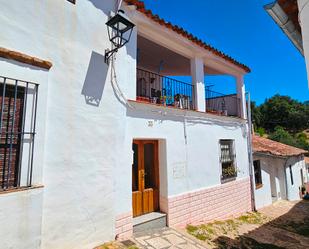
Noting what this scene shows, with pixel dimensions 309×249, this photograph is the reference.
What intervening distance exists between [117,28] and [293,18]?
382 cm

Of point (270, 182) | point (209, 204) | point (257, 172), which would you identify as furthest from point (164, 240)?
point (270, 182)

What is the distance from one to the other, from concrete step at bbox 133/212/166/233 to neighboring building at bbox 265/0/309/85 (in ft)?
17.9

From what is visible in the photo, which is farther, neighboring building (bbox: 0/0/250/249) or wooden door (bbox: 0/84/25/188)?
neighboring building (bbox: 0/0/250/249)

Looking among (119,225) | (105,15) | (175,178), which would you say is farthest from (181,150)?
(105,15)

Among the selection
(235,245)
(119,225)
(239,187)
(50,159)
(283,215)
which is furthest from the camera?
(283,215)

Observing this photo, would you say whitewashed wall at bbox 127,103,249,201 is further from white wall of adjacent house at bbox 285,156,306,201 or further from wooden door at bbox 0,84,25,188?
white wall of adjacent house at bbox 285,156,306,201

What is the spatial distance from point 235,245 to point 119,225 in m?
3.69

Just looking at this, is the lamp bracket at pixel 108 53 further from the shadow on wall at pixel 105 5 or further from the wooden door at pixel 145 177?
the wooden door at pixel 145 177

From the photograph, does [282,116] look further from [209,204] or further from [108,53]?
[108,53]

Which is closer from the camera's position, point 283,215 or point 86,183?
Answer: point 86,183

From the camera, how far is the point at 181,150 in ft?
25.0

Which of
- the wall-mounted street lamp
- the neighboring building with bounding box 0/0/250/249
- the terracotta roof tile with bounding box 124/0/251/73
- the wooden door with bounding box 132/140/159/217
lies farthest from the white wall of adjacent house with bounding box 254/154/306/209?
the wall-mounted street lamp

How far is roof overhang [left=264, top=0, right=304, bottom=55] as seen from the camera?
3974 mm

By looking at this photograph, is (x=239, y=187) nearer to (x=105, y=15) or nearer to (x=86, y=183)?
(x=86, y=183)
